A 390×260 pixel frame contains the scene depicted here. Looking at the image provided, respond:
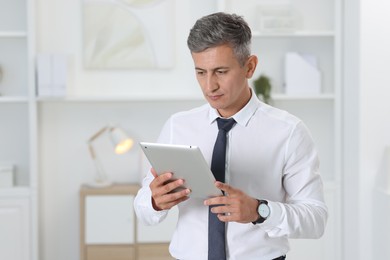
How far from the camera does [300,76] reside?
14.6 ft

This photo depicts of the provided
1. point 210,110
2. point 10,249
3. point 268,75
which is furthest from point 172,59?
point 210,110

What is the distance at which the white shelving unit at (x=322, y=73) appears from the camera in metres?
4.41

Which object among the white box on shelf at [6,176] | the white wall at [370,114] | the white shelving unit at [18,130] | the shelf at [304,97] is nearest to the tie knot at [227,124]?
the white wall at [370,114]

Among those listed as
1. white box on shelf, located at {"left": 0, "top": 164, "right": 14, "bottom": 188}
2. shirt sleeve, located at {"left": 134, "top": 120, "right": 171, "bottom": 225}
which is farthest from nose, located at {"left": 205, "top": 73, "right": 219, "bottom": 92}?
white box on shelf, located at {"left": 0, "top": 164, "right": 14, "bottom": 188}

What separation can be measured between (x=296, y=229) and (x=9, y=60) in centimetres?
286

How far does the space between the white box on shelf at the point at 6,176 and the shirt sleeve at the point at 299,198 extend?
101 inches

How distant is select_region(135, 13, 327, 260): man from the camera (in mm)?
2041

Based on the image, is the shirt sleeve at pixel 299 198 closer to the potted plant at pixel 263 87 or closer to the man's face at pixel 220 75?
the man's face at pixel 220 75

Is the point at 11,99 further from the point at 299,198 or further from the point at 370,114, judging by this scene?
the point at 299,198

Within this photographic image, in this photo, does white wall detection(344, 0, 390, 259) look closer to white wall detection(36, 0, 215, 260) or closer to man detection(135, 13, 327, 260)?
white wall detection(36, 0, 215, 260)

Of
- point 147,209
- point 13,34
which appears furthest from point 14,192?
point 147,209

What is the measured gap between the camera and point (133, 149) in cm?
453

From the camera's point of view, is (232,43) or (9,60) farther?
(9,60)

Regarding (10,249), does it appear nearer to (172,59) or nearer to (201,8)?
(172,59)
